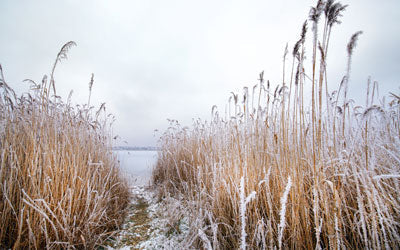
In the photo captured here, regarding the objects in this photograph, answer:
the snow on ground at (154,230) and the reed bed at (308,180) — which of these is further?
the snow on ground at (154,230)

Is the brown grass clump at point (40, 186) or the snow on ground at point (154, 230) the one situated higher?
the brown grass clump at point (40, 186)

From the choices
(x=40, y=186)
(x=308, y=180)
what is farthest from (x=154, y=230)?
(x=308, y=180)

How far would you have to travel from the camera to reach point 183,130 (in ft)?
16.5

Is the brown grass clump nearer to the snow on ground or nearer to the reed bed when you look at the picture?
the snow on ground

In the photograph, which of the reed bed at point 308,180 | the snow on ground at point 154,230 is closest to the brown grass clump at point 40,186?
the snow on ground at point 154,230

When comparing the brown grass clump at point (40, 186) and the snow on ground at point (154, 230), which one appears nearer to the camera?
the brown grass clump at point (40, 186)

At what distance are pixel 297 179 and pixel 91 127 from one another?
11.3ft

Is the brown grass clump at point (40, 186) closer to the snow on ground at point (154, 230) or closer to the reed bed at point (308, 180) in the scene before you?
the snow on ground at point (154, 230)

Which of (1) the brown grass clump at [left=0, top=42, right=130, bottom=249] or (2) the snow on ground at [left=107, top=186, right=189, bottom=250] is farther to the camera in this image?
(2) the snow on ground at [left=107, top=186, right=189, bottom=250]

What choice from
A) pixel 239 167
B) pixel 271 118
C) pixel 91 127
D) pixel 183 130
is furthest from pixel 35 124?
pixel 183 130

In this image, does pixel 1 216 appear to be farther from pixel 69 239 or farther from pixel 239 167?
pixel 239 167

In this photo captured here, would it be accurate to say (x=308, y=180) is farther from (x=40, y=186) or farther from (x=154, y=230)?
(x=40, y=186)

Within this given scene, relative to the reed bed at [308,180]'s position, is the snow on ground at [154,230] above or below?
below

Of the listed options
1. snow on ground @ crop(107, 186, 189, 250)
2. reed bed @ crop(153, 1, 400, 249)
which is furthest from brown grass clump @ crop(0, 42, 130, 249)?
reed bed @ crop(153, 1, 400, 249)
